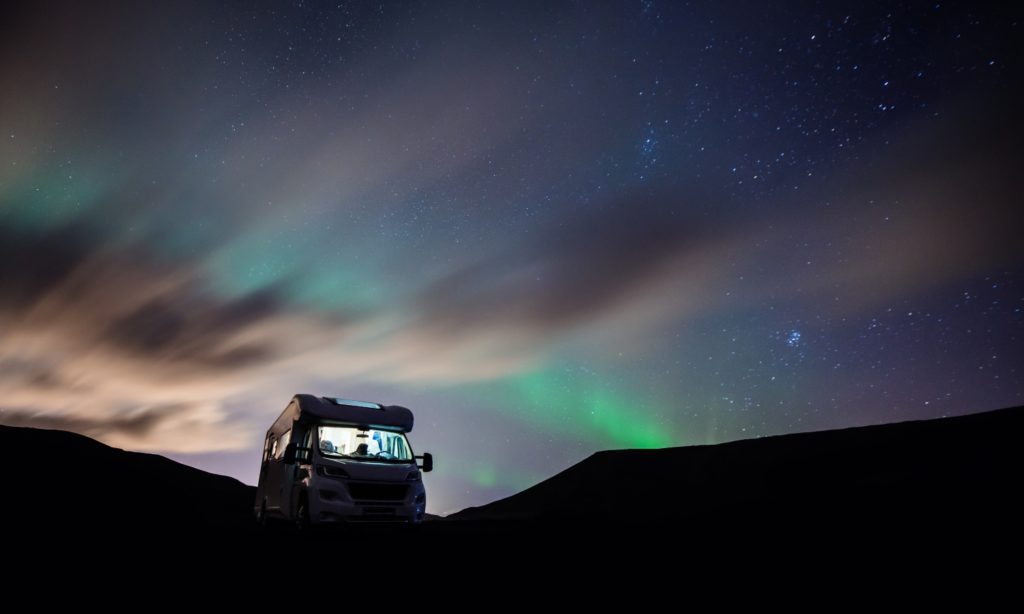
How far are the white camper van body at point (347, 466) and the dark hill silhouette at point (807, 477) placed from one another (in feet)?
16.8

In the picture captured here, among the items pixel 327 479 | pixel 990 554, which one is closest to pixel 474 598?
pixel 990 554

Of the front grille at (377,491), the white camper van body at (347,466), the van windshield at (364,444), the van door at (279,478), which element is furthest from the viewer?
the van door at (279,478)

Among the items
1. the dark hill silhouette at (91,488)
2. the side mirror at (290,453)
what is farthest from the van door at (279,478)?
the dark hill silhouette at (91,488)

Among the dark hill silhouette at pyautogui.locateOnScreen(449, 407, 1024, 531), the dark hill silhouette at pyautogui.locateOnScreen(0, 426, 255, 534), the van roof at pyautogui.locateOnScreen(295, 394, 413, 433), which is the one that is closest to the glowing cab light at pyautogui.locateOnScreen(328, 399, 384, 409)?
the van roof at pyautogui.locateOnScreen(295, 394, 413, 433)

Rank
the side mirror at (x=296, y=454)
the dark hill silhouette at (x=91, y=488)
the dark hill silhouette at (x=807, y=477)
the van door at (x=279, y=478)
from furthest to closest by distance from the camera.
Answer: the dark hill silhouette at (x=91, y=488) < the dark hill silhouette at (x=807, y=477) < the van door at (x=279, y=478) < the side mirror at (x=296, y=454)

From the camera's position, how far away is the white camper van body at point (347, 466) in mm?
11562

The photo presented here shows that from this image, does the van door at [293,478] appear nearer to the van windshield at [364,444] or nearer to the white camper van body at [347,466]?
the white camper van body at [347,466]

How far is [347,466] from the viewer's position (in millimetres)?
11820

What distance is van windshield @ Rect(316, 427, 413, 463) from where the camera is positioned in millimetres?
12406

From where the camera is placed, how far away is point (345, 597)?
531 cm

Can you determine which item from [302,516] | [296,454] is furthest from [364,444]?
[302,516]

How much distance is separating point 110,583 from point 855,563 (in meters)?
8.47

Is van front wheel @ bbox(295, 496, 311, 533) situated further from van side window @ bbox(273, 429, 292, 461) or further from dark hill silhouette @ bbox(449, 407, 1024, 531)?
dark hill silhouette @ bbox(449, 407, 1024, 531)

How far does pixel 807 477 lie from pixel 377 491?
34559 millimetres
